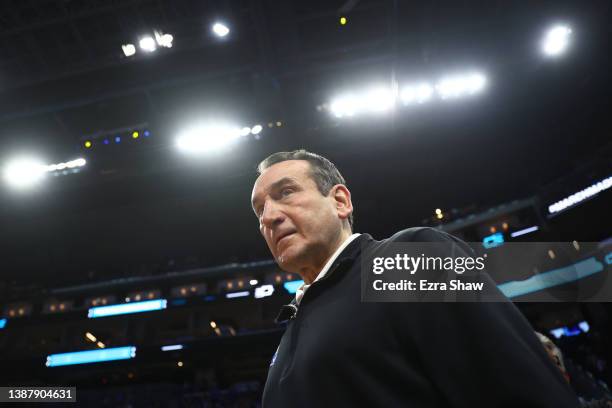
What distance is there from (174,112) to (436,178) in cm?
871

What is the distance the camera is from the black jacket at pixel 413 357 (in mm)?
672

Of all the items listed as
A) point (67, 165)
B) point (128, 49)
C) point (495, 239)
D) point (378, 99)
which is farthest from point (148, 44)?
point (495, 239)

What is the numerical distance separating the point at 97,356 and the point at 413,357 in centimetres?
1261

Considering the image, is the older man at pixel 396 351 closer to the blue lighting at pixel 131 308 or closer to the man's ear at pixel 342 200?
the man's ear at pixel 342 200

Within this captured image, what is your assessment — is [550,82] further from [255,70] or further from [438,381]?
[438,381]

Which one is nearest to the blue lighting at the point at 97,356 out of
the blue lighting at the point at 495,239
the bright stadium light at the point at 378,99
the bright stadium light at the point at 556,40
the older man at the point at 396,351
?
the bright stadium light at the point at 378,99

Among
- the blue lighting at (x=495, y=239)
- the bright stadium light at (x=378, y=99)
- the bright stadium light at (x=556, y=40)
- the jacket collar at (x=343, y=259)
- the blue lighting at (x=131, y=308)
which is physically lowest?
the jacket collar at (x=343, y=259)

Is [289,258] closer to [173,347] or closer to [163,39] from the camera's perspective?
[163,39]

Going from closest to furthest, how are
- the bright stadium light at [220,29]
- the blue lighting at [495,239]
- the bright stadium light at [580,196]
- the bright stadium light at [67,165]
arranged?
the bright stadium light at [220,29] → the bright stadium light at [67,165] → the bright stadium light at [580,196] → the blue lighting at [495,239]

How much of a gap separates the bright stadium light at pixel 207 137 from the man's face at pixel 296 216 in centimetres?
814

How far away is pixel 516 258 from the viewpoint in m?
11.3

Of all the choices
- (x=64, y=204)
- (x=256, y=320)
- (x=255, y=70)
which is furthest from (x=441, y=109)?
(x=64, y=204)

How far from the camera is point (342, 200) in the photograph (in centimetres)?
142

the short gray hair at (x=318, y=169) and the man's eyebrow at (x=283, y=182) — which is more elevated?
the short gray hair at (x=318, y=169)
